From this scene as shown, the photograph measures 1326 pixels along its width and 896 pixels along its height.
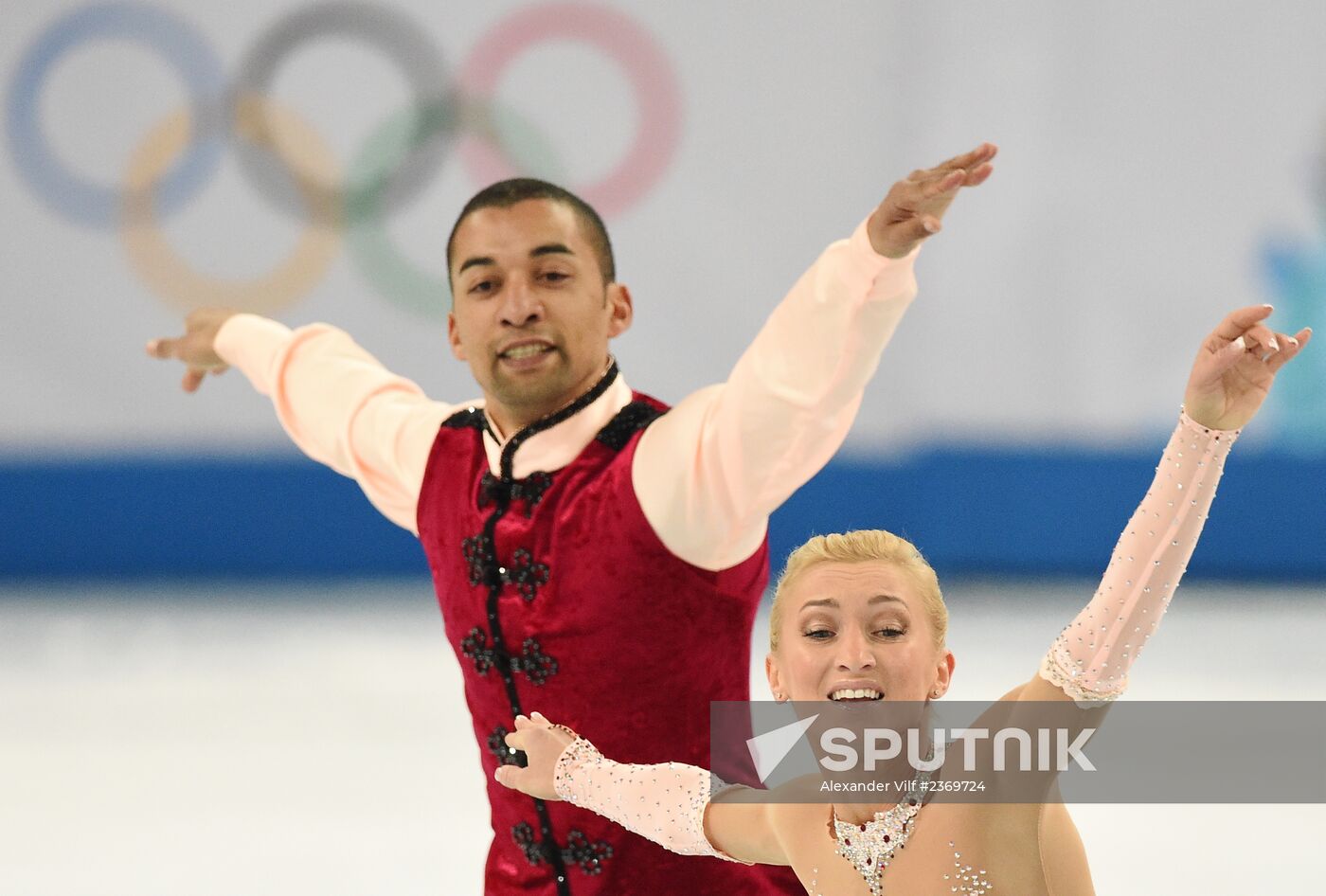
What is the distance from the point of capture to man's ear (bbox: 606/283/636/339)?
2250mm

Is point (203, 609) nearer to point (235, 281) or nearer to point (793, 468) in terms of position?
point (235, 281)

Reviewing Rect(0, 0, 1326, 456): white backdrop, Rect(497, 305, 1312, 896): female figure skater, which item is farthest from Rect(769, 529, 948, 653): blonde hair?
Rect(0, 0, 1326, 456): white backdrop

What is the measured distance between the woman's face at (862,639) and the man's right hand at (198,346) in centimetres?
153

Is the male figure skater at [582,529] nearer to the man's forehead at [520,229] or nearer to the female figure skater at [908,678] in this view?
the man's forehead at [520,229]

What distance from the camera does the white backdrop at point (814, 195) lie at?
283 inches

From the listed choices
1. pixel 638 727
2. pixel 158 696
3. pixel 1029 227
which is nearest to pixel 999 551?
pixel 1029 227

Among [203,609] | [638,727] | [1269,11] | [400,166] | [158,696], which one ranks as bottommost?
[638,727]

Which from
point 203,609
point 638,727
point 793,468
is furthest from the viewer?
point 203,609

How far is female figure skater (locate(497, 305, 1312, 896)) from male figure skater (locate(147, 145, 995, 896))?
0.12m

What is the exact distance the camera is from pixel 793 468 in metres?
1.95

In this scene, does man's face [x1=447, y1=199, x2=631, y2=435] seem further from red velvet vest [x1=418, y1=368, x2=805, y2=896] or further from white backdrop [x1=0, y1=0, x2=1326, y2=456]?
white backdrop [x1=0, y1=0, x2=1326, y2=456]

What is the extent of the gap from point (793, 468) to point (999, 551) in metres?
5.56

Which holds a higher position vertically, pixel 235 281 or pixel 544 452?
pixel 235 281

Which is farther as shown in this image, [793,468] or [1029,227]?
[1029,227]
